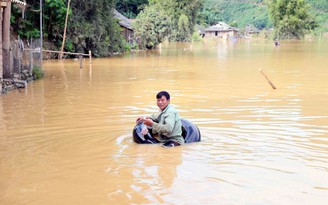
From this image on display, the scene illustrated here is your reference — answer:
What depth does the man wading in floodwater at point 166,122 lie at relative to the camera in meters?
8.36

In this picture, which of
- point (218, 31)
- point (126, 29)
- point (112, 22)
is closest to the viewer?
point (112, 22)

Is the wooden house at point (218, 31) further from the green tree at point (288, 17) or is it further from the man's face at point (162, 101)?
the man's face at point (162, 101)

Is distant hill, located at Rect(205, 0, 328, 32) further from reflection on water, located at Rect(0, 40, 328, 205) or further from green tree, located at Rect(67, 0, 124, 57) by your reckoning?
reflection on water, located at Rect(0, 40, 328, 205)

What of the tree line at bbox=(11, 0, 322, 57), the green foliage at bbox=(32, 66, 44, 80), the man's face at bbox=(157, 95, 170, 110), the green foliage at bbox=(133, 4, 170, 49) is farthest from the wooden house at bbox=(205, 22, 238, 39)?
the man's face at bbox=(157, 95, 170, 110)

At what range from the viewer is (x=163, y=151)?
856cm

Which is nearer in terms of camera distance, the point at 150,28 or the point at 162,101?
the point at 162,101

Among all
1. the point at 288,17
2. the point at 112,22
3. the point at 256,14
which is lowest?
the point at 112,22

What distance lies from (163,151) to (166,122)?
0.56 m

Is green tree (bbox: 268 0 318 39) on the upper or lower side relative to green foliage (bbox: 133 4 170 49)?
upper

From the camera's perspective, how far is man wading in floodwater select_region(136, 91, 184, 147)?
836 centimetres

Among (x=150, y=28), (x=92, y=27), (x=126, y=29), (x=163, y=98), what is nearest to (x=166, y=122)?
(x=163, y=98)

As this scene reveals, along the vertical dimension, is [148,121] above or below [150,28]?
below

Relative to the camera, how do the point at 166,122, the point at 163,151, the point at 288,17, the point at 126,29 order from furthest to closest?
the point at 288,17 < the point at 126,29 < the point at 163,151 < the point at 166,122

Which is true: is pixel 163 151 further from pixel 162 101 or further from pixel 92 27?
pixel 92 27
